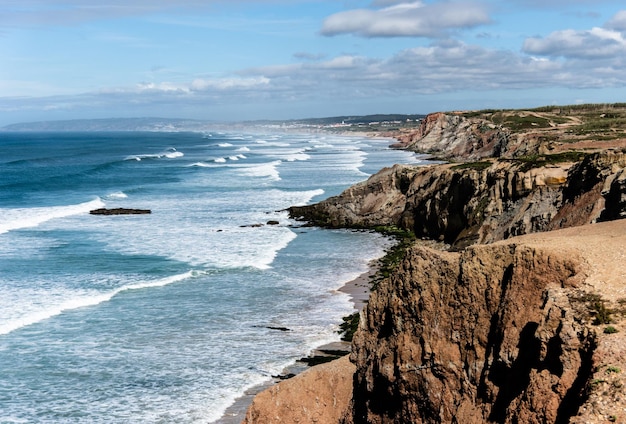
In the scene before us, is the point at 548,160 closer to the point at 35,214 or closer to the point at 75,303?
the point at 75,303

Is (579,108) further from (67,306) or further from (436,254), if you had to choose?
(436,254)

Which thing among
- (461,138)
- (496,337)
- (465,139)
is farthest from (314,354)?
(461,138)

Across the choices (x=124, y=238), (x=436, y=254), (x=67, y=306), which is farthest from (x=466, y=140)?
(x=436, y=254)

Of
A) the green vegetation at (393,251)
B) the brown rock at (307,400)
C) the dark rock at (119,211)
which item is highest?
the brown rock at (307,400)

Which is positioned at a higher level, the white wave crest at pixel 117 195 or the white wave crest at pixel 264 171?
the white wave crest at pixel 264 171

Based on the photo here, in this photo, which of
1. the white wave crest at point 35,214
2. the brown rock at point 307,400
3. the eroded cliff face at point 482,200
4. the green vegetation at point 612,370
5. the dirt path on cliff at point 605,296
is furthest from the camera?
the white wave crest at point 35,214

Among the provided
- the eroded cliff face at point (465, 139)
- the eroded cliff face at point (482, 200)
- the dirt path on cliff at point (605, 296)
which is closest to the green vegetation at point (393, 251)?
the eroded cliff face at point (482, 200)

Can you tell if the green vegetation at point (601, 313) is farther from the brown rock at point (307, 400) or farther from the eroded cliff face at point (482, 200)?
the eroded cliff face at point (482, 200)

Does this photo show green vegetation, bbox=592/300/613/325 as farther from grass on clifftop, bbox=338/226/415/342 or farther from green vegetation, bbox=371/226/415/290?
green vegetation, bbox=371/226/415/290
